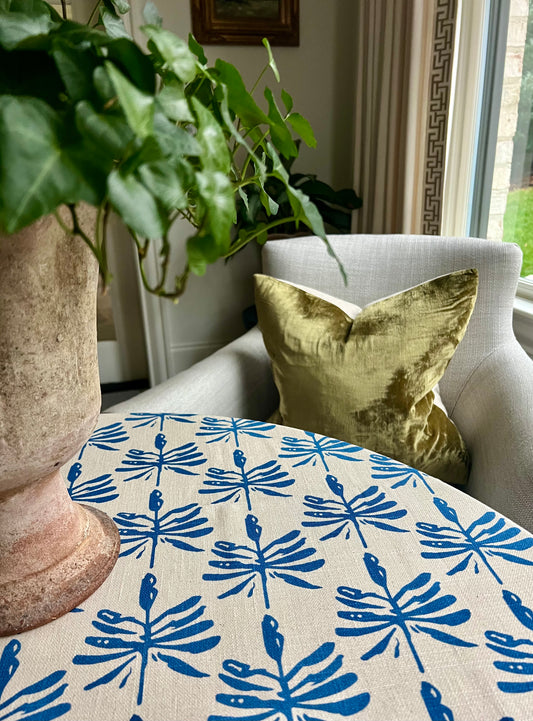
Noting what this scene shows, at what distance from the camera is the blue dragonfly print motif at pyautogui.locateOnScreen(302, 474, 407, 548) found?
69 cm

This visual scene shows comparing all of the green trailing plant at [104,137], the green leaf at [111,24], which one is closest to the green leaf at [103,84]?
the green trailing plant at [104,137]

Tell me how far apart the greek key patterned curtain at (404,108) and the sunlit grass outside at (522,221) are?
0.78 feet

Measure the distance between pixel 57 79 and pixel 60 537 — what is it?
0.43 m

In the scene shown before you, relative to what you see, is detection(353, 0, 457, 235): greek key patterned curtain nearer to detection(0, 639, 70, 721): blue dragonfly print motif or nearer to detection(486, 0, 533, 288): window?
detection(486, 0, 533, 288): window

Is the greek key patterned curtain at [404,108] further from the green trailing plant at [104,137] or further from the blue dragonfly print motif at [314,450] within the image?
the green trailing plant at [104,137]

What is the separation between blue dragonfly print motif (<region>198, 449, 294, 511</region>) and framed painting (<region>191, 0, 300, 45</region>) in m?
2.13

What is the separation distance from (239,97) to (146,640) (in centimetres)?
50

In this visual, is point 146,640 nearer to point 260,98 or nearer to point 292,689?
point 292,689

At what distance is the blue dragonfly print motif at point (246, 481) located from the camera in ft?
2.50

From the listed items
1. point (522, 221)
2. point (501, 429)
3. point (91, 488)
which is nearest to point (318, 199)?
point (522, 221)

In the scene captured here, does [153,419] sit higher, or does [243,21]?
[243,21]

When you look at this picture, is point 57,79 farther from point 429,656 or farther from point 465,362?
point 465,362

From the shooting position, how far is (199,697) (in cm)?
47

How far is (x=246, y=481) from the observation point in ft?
2.60
